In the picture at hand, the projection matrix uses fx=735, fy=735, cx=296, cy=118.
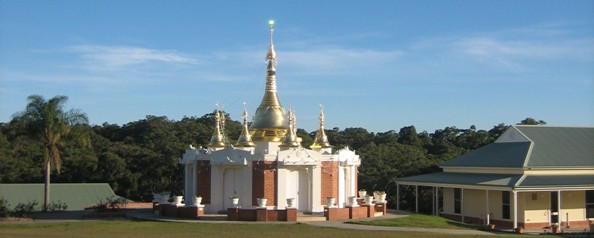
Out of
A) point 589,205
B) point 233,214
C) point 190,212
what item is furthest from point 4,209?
point 589,205

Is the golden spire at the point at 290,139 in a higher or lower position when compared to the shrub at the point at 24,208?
higher

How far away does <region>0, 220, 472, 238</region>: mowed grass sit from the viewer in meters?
26.4

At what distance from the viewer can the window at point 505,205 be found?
38.9 m

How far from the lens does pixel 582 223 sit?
39812 millimetres

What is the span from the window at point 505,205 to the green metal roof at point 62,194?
2363 centimetres

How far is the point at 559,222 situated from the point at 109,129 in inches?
2285

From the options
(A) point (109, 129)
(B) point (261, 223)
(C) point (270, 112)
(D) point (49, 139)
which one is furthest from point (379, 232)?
(A) point (109, 129)

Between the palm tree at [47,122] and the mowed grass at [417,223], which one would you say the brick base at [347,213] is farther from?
the palm tree at [47,122]

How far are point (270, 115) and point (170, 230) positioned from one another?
1206 cm

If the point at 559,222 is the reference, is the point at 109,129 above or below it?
above

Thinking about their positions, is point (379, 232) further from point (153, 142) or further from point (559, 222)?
point (153, 142)

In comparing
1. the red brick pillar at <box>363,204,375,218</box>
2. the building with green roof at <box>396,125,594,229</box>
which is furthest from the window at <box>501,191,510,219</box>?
the red brick pillar at <box>363,204,375,218</box>

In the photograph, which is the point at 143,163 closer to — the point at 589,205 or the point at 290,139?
the point at 290,139

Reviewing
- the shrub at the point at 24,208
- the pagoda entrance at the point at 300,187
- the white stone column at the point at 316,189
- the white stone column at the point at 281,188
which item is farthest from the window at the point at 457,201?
the shrub at the point at 24,208
